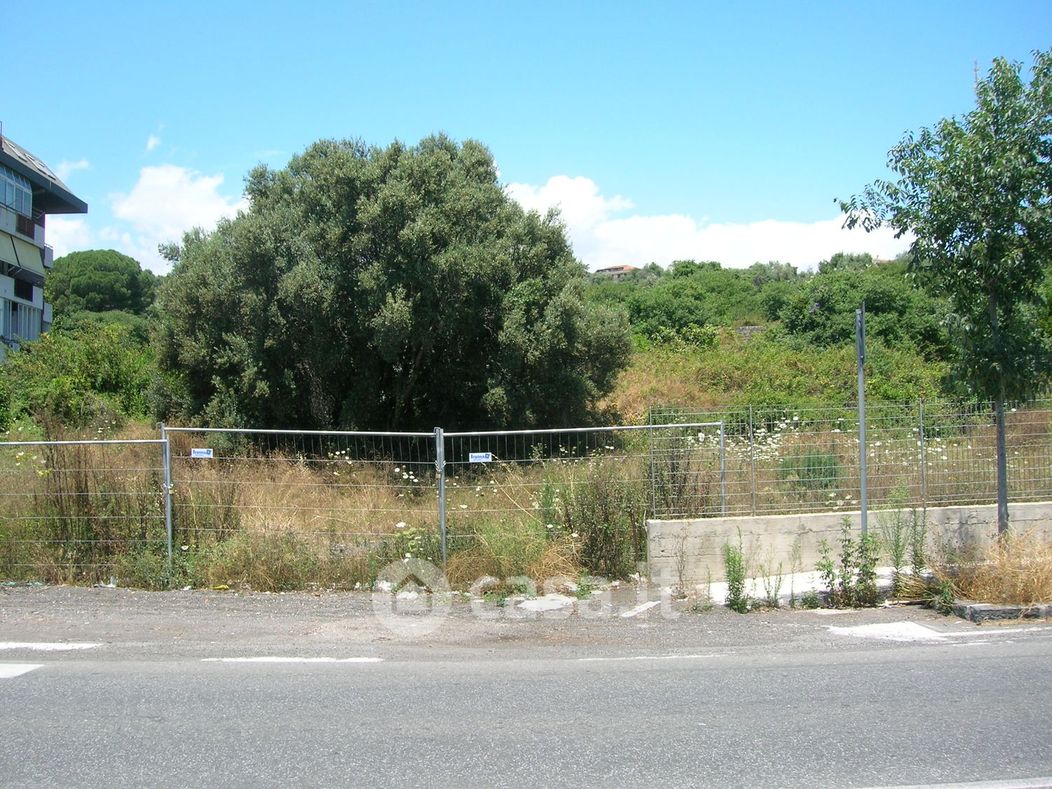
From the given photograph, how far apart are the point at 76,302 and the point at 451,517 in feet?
273

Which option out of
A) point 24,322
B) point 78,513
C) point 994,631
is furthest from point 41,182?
point 994,631

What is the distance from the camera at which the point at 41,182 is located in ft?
132

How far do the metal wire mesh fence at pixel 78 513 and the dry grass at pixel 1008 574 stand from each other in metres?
8.87

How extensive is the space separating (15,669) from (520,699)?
4.09 m

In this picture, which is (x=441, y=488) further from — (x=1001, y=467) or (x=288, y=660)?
(x=1001, y=467)

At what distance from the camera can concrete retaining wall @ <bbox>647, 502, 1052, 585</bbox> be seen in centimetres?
993

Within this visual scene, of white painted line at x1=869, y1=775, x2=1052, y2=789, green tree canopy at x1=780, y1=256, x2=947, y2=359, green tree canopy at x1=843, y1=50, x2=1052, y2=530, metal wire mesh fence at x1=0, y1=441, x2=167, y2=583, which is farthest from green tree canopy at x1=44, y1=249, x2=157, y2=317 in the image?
white painted line at x1=869, y1=775, x2=1052, y2=789

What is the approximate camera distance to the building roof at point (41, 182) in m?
37.1

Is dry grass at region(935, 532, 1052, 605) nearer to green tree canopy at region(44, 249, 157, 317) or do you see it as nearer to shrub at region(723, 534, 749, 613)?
shrub at region(723, 534, 749, 613)

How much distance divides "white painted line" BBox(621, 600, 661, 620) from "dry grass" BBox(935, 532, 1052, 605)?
299 cm

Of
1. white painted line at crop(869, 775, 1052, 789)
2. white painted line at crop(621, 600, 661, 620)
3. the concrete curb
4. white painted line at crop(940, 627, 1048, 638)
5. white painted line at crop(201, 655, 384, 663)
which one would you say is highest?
white painted line at crop(869, 775, 1052, 789)

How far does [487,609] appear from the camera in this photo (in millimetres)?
9031

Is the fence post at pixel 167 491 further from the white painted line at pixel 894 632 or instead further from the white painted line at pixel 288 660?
the white painted line at pixel 894 632

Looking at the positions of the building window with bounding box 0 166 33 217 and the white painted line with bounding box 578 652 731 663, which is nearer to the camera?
the white painted line with bounding box 578 652 731 663
